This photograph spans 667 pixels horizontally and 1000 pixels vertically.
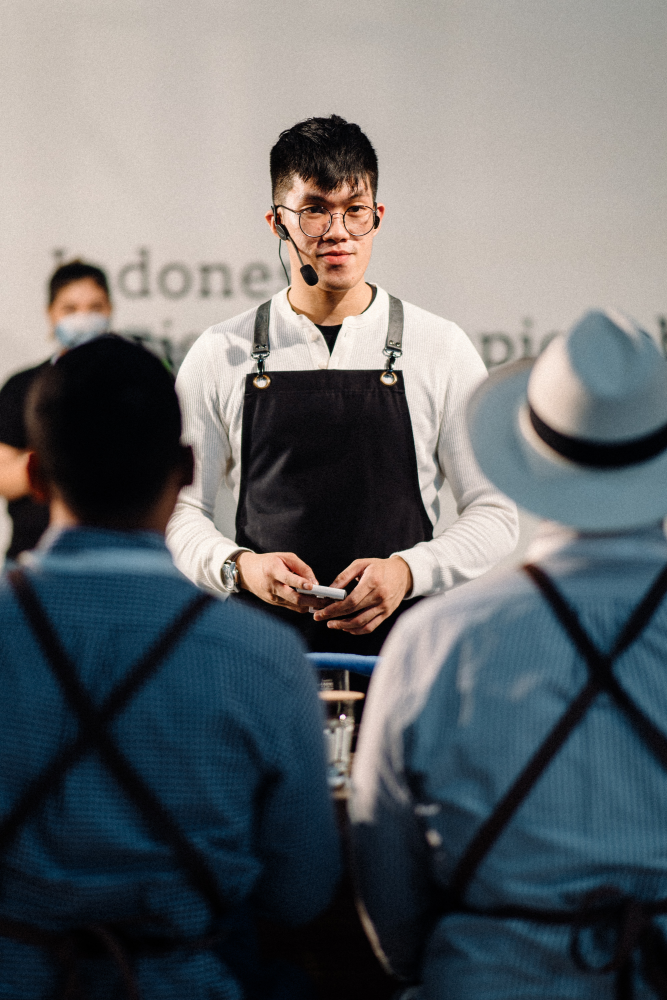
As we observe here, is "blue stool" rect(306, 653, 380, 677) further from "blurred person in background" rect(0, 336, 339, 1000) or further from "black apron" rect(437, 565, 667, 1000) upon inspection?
"black apron" rect(437, 565, 667, 1000)

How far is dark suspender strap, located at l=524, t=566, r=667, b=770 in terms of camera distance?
94 cm

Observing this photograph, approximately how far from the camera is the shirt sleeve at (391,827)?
1032mm

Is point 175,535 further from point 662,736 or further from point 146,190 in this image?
point 662,736

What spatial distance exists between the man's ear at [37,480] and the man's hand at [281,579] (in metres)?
0.81

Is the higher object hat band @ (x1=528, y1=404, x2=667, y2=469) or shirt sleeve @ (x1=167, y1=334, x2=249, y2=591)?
hat band @ (x1=528, y1=404, x2=667, y2=469)

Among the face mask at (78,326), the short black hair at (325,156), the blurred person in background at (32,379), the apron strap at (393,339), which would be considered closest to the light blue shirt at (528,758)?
the apron strap at (393,339)

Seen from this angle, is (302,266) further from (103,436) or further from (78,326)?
Answer: (103,436)

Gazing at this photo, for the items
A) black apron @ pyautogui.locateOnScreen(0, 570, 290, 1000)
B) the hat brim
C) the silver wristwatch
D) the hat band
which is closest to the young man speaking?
the silver wristwatch

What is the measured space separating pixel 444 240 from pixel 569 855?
203 centimetres

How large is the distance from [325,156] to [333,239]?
0.18 meters

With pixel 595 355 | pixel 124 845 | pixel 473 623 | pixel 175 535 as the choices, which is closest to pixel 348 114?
pixel 175 535

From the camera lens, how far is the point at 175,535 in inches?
85.5

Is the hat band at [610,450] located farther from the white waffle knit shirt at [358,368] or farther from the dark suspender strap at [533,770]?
the white waffle knit shirt at [358,368]

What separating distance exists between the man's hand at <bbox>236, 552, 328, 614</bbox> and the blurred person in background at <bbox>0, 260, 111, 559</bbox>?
2.13 feet
